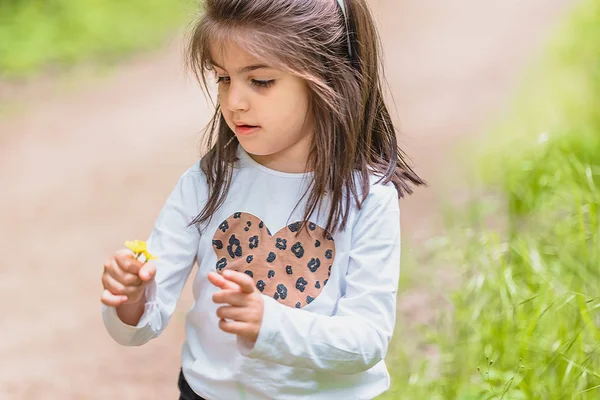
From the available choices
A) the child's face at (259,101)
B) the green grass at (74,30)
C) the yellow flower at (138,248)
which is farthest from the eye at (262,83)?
the green grass at (74,30)

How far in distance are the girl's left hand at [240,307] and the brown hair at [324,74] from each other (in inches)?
10.9

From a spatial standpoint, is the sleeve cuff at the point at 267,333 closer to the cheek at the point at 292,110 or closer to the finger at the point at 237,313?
A: the finger at the point at 237,313

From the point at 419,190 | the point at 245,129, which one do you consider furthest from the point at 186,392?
the point at 419,190

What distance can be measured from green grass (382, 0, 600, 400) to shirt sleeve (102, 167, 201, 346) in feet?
2.89

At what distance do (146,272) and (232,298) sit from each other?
0.18m

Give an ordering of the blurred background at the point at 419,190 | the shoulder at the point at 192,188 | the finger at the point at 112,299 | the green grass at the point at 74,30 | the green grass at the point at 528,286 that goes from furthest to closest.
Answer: the green grass at the point at 74,30, the blurred background at the point at 419,190, the green grass at the point at 528,286, the shoulder at the point at 192,188, the finger at the point at 112,299

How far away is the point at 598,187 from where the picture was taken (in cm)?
336

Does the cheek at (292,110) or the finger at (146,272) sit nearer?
the finger at (146,272)

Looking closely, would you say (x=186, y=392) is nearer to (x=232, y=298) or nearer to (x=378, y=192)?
(x=232, y=298)

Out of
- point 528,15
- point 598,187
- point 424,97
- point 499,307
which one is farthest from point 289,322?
point 528,15

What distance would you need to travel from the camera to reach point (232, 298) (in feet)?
5.24

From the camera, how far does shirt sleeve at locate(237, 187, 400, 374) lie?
164 cm

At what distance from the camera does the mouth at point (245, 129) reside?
5.90 feet

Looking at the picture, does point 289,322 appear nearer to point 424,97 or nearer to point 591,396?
point 591,396
